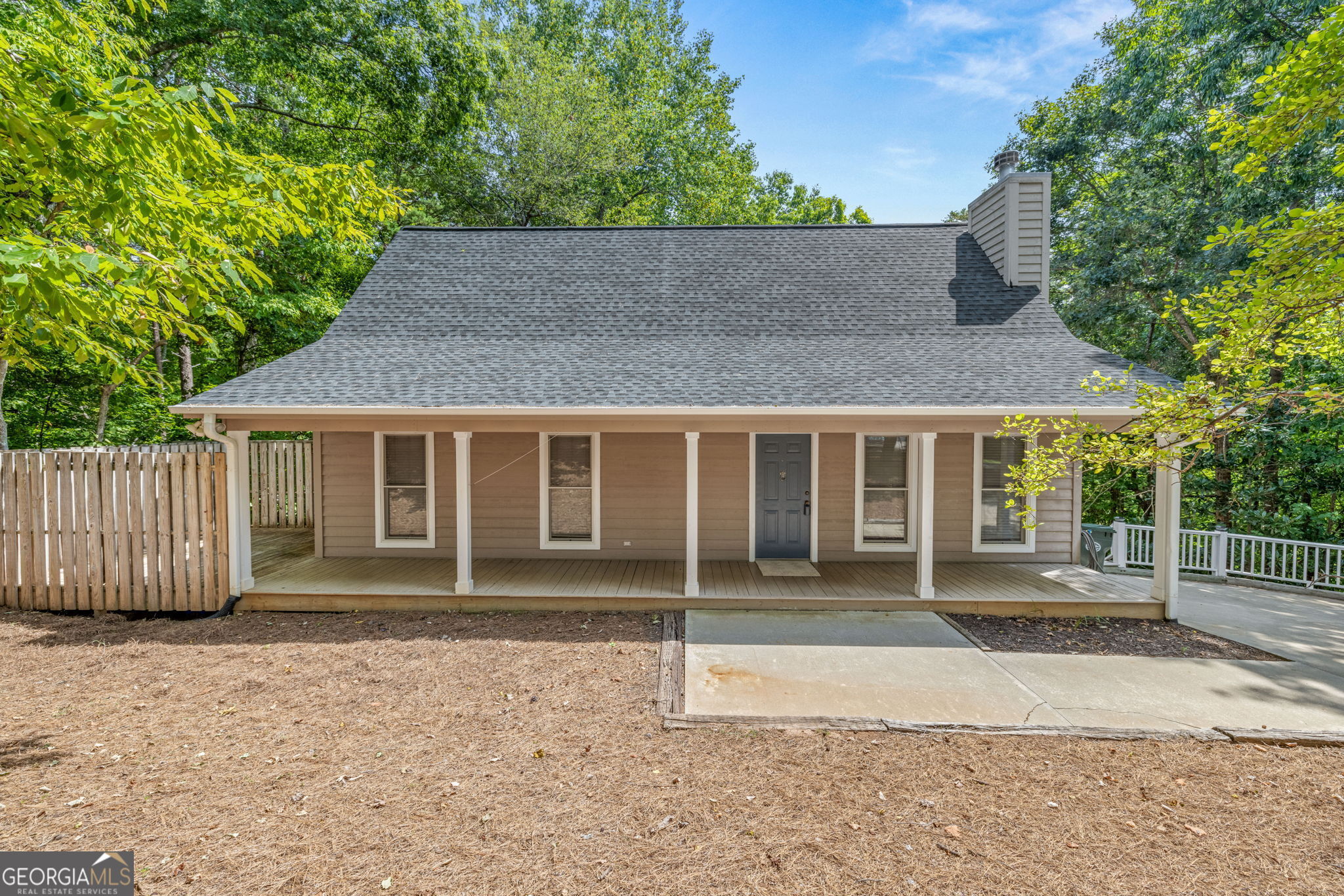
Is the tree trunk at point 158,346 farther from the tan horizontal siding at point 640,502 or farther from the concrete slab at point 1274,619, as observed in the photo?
the concrete slab at point 1274,619

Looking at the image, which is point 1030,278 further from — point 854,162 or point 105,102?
point 105,102

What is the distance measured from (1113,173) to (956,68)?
19.7 feet

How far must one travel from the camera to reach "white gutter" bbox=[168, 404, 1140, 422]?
5.87 m

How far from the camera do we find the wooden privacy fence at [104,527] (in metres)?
5.94

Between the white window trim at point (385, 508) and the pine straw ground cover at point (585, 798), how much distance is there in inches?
133

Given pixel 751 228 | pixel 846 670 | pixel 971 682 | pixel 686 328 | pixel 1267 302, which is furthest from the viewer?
pixel 751 228

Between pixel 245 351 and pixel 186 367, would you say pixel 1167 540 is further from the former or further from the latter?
pixel 245 351

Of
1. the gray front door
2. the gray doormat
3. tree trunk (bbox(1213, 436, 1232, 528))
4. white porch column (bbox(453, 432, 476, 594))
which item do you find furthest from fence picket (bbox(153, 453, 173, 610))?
tree trunk (bbox(1213, 436, 1232, 528))

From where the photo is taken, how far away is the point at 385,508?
8031 millimetres

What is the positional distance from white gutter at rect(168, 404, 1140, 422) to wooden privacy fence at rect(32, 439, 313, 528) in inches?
172

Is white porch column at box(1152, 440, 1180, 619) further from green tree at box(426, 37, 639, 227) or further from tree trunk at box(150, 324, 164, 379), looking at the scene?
tree trunk at box(150, 324, 164, 379)

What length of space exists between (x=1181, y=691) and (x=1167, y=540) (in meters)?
→ 2.39

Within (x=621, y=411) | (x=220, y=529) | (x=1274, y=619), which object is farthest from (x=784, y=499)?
(x=220, y=529)

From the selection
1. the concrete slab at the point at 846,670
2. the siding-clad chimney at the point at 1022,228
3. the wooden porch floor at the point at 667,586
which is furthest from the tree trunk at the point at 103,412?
the siding-clad chimney at the point at 1022,228
